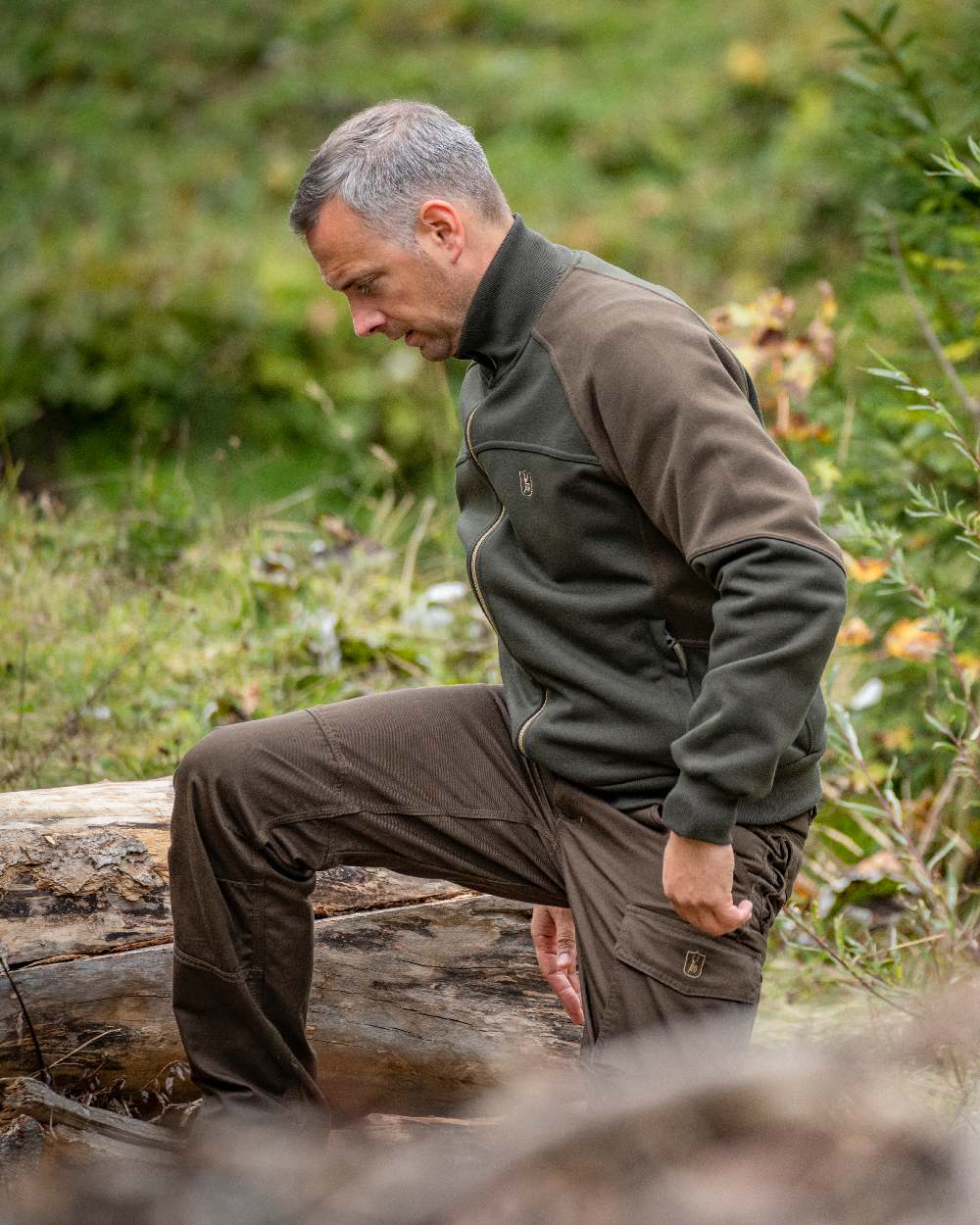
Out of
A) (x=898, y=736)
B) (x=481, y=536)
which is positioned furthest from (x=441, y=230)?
(x=898, y=736)

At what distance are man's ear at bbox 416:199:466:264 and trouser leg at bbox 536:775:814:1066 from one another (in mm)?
909

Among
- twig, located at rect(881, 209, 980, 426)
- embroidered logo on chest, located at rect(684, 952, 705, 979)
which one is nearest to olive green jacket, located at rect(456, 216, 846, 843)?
embroidered logo on chest, located at rect(684, 952, 705, 979)

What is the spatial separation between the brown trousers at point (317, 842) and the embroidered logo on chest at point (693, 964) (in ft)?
0.53

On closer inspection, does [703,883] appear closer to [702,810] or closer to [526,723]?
[702,810]

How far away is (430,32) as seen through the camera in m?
11.2

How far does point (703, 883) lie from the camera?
1999 millimetres

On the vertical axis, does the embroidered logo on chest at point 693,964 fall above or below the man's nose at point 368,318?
below

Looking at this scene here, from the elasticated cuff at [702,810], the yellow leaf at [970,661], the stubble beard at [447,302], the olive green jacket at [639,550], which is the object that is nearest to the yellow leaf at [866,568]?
the yellow leaf at [970,661]

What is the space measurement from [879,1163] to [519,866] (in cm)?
162

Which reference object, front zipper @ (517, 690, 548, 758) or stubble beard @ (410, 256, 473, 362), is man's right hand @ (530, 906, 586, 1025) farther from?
stubble beard @ (410, 256, 473, 362)

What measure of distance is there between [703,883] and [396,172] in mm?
1223

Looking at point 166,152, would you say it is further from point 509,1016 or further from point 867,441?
point 509,1016

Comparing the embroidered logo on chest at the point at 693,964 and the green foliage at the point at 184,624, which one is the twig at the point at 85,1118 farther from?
the green foliage at the point at 184,624

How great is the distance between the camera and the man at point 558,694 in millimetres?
1946
